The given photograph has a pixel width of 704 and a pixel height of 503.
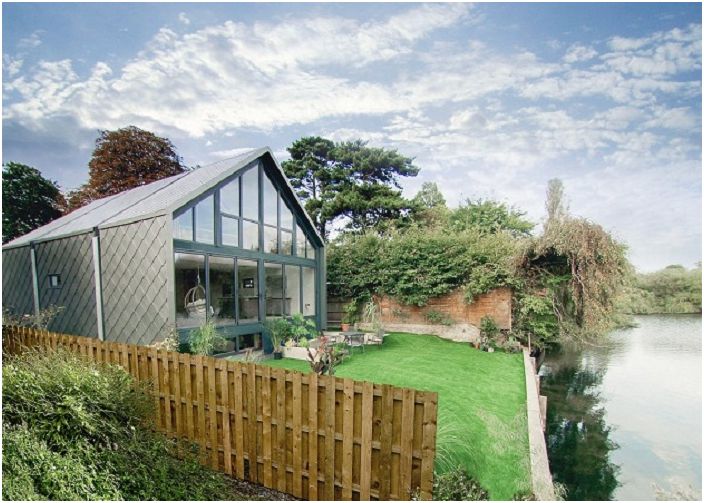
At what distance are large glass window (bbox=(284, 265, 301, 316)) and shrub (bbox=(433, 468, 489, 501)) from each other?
26.5ft

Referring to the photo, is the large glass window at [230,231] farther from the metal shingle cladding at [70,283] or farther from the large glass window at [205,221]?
the metal shingle cladding at [70,283]

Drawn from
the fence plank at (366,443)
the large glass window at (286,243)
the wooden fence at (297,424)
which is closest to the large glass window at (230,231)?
the large glass window at (286,243)

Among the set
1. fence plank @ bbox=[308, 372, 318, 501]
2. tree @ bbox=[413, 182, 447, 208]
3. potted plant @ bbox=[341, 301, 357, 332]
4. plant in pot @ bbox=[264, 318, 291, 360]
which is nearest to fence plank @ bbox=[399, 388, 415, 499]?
fence plank @ bbox=[308, 372, 318, 501]

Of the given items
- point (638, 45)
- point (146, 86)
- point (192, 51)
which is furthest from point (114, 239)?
point (638, 45)

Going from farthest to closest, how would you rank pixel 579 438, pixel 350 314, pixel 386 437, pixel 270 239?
pixel 350 314, pixel 270 239, pixel 579 438, pixel 386 437

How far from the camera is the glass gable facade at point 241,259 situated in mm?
7637

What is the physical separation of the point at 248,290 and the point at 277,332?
138 centimetres

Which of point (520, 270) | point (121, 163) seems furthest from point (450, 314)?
point (121, 163)

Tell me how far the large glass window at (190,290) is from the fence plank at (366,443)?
17.9 ft

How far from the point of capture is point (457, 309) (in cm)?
1203

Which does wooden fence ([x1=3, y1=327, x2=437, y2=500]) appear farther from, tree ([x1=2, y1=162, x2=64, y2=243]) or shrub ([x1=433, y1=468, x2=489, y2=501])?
tree ([x1=2, y1=162, x2=64, y2=243])

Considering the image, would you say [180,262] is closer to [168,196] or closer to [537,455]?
[168,196]

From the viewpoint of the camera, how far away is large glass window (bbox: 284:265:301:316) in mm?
10914

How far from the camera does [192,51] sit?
22.0ft
